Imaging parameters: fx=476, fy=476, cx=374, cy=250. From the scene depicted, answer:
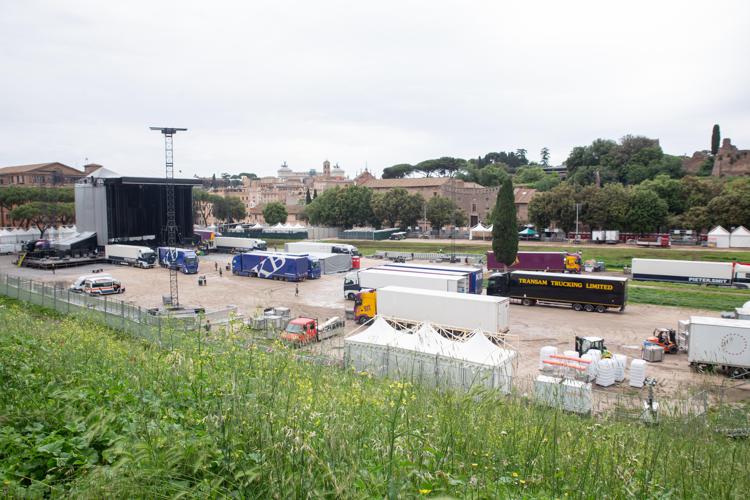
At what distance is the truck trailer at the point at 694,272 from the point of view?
109 ft

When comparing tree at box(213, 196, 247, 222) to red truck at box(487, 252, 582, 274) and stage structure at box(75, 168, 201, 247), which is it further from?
red truck at box(487, 252, 582, 274)

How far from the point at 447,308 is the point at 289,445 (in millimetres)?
17452

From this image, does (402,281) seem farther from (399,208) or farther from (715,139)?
(715,139)

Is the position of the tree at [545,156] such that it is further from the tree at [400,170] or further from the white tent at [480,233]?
the white tent at [480,233]

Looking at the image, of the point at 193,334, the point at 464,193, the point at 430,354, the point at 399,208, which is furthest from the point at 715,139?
the point at 193,334

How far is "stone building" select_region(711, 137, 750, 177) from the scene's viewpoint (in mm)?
83375

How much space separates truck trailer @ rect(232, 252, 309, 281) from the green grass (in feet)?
66.1

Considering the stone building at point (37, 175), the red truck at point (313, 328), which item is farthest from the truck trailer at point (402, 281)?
the stone building at point (37, 175)

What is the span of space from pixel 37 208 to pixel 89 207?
1848cm

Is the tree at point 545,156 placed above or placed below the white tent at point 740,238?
above

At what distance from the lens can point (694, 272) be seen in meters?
34.1

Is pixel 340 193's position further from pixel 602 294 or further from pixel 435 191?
pixel 602 294

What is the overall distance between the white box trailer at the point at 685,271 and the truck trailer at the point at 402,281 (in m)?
17.7

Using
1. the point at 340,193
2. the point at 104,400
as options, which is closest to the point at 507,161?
the point at 340,193
